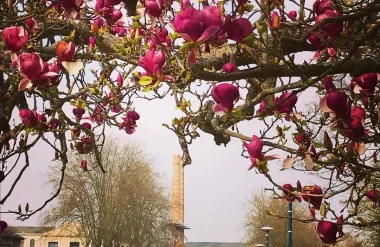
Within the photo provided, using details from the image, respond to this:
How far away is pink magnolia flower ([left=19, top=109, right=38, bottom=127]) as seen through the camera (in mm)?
2848

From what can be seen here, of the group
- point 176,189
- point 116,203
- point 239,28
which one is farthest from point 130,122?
point 176,189

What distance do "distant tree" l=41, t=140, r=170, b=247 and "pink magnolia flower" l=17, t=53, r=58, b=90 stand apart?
26.1 metres

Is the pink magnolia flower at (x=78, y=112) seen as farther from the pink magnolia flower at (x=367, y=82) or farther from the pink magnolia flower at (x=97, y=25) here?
the pink magnolia flower at (x=367, y=82)

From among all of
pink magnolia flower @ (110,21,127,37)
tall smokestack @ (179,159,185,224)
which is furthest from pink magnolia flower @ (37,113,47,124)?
tall smokestack @ (179,159,185,224)

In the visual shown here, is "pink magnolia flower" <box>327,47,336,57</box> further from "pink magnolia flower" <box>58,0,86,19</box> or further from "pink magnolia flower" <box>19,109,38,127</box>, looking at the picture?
"pink magnolia flower" <box>19,109,38,127</box>

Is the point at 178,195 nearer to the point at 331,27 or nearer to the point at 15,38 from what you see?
the point at 15,38

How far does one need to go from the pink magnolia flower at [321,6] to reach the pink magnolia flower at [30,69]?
111 centimetres

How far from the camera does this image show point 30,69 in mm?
1952

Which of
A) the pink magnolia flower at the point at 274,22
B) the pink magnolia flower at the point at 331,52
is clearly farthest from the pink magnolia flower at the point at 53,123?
the pink magnolia flower at the point at 274,22

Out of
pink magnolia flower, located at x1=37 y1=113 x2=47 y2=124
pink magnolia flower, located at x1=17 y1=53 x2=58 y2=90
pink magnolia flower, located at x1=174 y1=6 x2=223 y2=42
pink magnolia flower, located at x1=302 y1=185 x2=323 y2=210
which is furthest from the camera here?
pink magnolia flower, located at x1=37 y1=113 x2=47 y2=124

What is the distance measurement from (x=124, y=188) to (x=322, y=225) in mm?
27128

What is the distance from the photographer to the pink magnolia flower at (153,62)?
1.98 m

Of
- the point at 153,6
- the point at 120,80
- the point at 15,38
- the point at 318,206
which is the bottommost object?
the point at 318,206

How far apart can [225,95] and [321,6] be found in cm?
59
